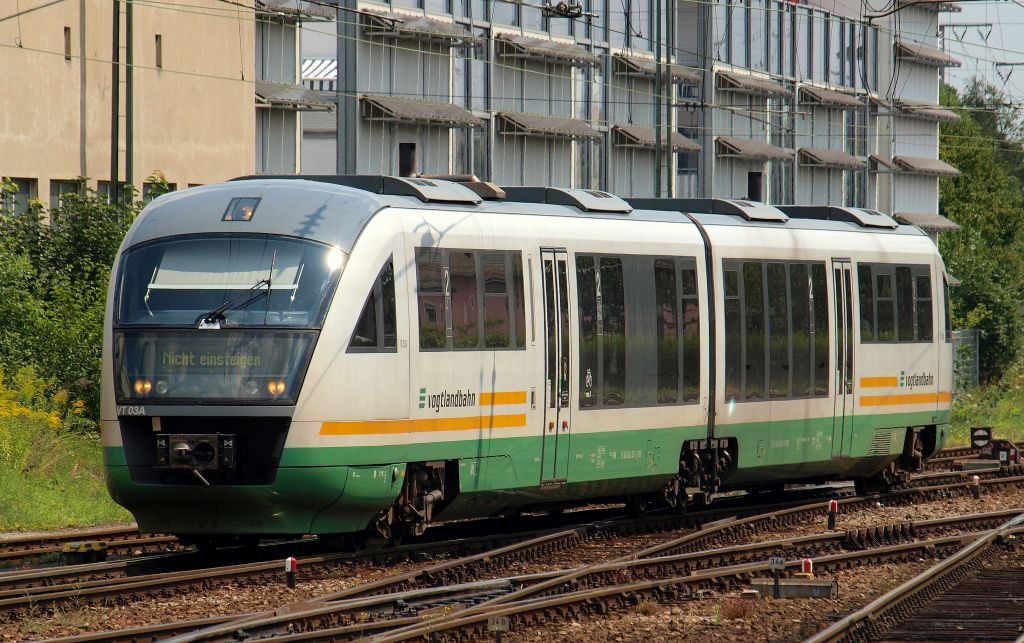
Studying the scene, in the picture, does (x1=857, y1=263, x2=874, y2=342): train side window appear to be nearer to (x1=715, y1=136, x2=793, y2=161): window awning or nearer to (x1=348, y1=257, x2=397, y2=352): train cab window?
(x1=348, y1=257, x2=397, y2=352): train cab window

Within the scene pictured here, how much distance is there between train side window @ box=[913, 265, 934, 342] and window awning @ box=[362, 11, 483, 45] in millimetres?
22340

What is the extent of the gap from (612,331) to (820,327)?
4.00 metres

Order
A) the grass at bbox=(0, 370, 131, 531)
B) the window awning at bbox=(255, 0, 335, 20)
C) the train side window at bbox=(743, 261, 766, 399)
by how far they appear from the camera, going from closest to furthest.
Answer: the grass at bbox=(0, 370, 131, 531) → the train side window at bbox=(743, 261, 766, 399) → the window awning at bbox=(255, 0, 335, 20)

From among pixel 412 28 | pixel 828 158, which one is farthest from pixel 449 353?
pixel 828 158

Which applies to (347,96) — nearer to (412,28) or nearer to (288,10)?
(412,28)

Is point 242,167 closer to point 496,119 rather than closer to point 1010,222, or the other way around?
point 496,119

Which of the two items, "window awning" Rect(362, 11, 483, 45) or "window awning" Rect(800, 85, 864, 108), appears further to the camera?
"window awning" Rect(800, 85, 864, 108)

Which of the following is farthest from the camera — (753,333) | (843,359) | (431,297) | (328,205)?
(843,359)

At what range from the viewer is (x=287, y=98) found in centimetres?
3959

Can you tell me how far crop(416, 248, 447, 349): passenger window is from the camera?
49.1 feet

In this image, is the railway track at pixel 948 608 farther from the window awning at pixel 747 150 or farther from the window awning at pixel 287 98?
the window awning at pixel 747 150

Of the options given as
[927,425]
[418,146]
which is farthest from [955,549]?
[418,146]

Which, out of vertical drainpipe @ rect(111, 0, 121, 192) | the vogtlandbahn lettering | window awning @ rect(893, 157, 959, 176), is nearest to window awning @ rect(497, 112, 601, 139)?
vertical drainpipe @ rect(111, 0, 121, 192)

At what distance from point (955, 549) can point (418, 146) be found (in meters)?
30.4
